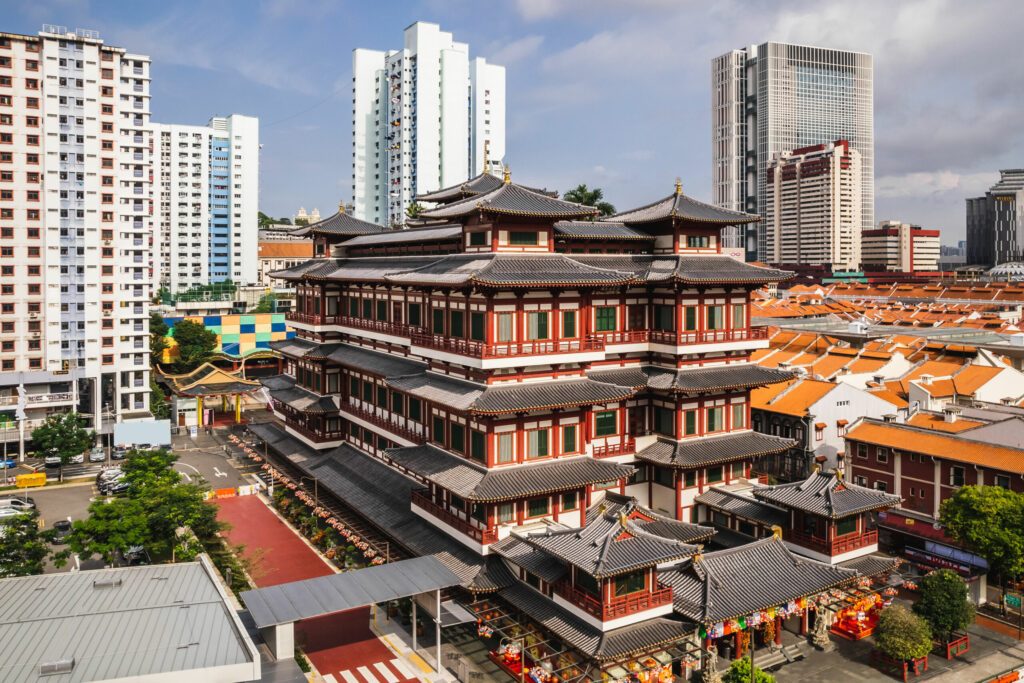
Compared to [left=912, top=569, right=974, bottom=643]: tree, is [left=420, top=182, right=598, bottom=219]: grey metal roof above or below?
above

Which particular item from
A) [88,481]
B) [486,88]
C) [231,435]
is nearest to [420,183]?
[486,88]

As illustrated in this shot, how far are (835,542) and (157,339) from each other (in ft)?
257

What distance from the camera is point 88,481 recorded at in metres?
56.8

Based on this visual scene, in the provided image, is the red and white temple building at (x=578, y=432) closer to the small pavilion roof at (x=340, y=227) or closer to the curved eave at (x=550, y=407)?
the curved eave at (x=550, y=407)

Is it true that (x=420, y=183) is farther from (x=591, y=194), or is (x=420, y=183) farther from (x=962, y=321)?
(x=962, y=321)

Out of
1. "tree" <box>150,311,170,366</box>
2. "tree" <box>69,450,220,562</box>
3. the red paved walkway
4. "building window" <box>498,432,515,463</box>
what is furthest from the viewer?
"tree" <box>150,311,170,366</box>

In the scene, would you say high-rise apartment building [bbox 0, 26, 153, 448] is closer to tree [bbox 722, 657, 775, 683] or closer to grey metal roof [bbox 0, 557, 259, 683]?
grey metal roof [bbox 0, 557, 259, 683]

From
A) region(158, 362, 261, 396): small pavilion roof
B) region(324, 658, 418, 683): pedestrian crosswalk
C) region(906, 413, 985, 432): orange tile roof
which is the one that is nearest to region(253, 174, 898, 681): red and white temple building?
region(324, 658, 418, 683): pedestrian crosswalk

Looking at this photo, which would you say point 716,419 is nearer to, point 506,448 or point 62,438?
point 506,448

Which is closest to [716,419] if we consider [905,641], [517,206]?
[905,641]

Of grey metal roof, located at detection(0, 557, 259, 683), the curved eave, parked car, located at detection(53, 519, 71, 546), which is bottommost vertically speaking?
parked car, located at detection(53, 519, 71, 546)

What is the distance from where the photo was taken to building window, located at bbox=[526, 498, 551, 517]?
33062 millimetres

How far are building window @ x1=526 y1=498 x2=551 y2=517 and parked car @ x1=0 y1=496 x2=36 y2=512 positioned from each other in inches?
1273

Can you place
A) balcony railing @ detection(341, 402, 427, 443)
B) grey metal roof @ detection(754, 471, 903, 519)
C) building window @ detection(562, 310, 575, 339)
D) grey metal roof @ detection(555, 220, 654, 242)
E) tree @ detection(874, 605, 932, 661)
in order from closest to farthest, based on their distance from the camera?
tree @ detection(874, 605, 932, 661) < grey metal roof @ detection(754, 471, 903, 519) < building window @ detection(562, 310, 575, 339) < grey metal roof @ detection(555, 220, 654, 242) < balcony railing @ detection(341, 402, 427, 443)
